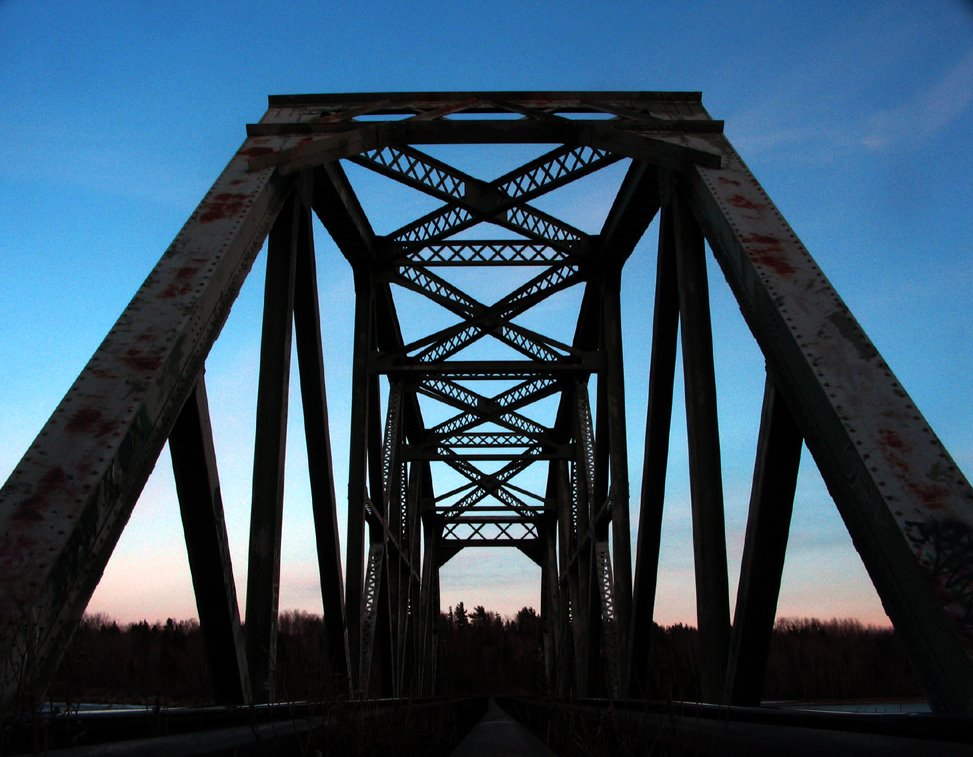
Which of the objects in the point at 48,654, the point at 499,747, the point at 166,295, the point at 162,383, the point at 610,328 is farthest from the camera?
the point at 610,328

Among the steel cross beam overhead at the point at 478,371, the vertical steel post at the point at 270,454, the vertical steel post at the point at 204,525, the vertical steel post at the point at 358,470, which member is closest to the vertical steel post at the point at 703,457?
the steel cross beam overhead at the point at 478,371

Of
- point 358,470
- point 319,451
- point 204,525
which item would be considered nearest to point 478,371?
point 358,470

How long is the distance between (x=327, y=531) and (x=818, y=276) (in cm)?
544

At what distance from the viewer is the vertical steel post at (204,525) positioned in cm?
480

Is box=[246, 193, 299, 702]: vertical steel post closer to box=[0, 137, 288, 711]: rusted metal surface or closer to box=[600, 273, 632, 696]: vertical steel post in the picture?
box=[0, 137, 288, 711]: rusted metal surface

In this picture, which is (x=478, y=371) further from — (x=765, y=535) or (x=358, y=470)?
(x=765, y=535)

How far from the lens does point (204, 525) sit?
4.85 m

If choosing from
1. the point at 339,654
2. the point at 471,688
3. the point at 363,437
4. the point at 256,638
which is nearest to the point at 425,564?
the point at 471,688

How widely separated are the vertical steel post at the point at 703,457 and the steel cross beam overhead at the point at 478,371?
20 mm

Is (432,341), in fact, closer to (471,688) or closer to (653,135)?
(653,135)

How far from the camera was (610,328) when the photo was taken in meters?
11.9

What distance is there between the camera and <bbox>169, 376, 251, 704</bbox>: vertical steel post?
15.8ft

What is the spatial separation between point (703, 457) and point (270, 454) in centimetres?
370

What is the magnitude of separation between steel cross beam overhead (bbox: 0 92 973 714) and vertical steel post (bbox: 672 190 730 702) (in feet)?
0.07
